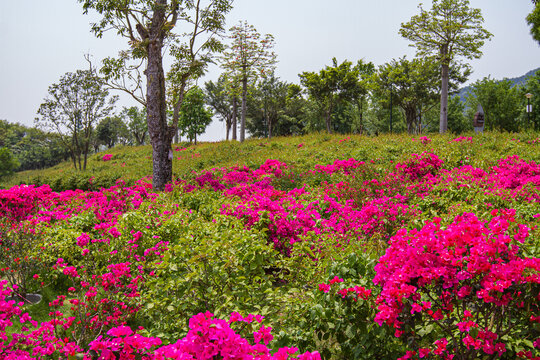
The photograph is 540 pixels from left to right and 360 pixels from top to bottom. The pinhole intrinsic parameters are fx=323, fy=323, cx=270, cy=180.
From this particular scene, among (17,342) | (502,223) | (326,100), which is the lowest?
(17,342)

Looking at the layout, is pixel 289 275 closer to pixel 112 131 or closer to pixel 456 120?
pixel 456 120

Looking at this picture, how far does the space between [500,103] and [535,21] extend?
3340 cm

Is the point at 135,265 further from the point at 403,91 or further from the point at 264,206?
the point at 403,91

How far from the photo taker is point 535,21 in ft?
60.6

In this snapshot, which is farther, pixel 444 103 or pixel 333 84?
pixel 333 84

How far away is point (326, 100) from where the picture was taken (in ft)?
118

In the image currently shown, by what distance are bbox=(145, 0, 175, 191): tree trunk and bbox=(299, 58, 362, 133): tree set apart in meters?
24.0

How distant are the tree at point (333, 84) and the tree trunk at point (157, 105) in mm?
23964

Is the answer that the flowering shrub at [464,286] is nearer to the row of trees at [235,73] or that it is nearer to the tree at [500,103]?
the row of trees at [235,73]

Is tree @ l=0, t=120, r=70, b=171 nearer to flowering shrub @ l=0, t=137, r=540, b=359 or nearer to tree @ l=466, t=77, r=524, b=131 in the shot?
flowering shrub @ l=0, t=137, r=540, b=359

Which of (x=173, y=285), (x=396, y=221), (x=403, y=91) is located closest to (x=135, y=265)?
(x=173, y=285)

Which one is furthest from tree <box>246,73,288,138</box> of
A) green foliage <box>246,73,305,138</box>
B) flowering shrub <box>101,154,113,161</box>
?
flowering shrub <box>101,154,113,161</box>

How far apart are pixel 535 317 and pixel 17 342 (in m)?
4.23

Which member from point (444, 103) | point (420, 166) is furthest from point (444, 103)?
point (420, 166)
